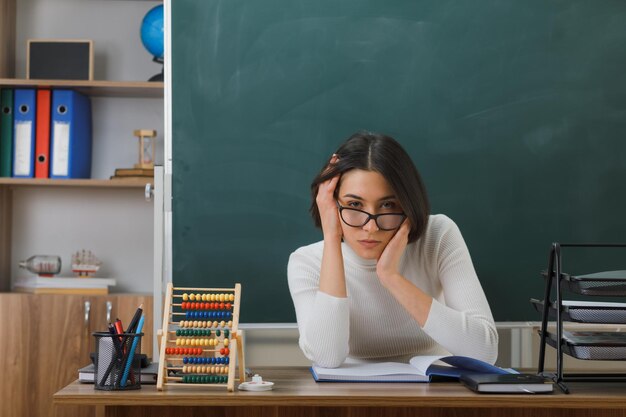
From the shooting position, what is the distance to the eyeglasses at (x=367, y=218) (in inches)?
84.0

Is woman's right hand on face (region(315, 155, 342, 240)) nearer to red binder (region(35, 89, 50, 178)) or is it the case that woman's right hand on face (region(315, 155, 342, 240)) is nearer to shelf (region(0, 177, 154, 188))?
shelf (region(0, 177, 154, 188))

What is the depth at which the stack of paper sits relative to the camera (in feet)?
11.5

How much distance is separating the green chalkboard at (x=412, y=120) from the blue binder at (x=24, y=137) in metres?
1.07

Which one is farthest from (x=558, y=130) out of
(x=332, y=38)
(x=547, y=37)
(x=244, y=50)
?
(x=244, y=50)

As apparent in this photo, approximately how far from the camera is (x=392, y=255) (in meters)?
2.09

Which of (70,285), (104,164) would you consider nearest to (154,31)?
(104,164)

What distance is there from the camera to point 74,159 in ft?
11.9

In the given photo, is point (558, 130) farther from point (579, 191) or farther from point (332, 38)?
point (332, 38)

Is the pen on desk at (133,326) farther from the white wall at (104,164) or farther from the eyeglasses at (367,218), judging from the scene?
the white wall at (104,164)

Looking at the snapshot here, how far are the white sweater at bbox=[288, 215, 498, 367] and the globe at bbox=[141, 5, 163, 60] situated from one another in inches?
63.9

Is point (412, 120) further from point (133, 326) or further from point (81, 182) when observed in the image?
point (81, 182)

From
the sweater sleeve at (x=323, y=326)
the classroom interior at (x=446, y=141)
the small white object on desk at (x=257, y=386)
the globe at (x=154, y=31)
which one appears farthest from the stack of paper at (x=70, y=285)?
the small white object on desk at (x=257, y=386)

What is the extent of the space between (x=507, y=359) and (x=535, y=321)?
165mm

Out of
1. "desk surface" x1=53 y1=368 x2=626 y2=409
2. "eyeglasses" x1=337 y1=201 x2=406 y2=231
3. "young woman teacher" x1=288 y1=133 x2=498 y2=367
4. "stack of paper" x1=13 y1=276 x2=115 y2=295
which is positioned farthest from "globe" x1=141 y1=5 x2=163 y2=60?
"desk surface" x1=53 y1=368 x2=626 y2=409
